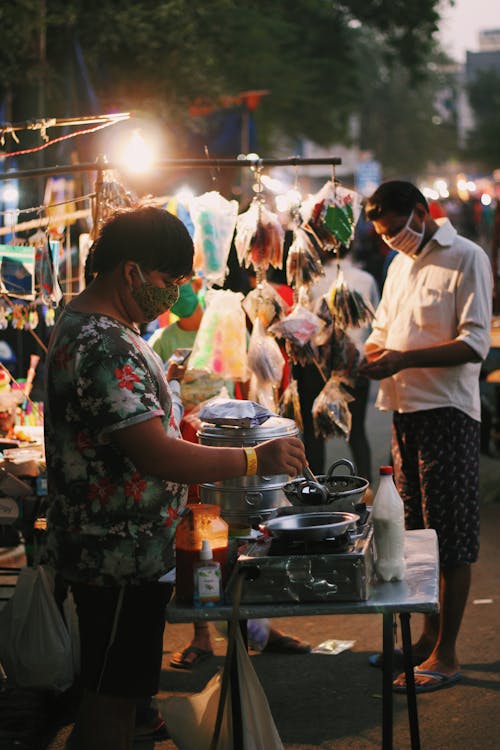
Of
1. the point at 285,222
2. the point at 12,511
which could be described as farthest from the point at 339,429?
the point at 12,511

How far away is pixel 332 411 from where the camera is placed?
17.4ft

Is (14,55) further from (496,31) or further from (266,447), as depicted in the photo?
(496,31)

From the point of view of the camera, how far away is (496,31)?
132 metres

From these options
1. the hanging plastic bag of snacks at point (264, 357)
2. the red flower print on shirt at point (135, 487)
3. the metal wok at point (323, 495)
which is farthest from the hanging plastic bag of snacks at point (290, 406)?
the red flower print on shirt at point (135, 487)

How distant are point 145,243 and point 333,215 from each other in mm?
2119

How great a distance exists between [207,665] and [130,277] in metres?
2.75

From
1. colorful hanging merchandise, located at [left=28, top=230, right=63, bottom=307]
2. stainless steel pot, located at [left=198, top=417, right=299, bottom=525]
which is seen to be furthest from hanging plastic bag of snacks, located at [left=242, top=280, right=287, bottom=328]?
stainless steel pot, located at [left=198, top=417, right=299, bottom=525]

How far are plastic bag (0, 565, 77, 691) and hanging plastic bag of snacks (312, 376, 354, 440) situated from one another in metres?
→ 1.57

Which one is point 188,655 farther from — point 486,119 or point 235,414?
point 486,119

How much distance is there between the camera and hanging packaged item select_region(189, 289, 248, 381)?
5.34 metres

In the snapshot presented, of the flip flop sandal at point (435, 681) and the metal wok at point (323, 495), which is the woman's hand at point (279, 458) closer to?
the metal wok at point (323, 495)

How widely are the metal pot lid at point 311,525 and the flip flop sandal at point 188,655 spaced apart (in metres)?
2.10

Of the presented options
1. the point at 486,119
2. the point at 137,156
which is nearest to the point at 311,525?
the point at 137,156

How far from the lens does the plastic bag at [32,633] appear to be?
4.39 metres
